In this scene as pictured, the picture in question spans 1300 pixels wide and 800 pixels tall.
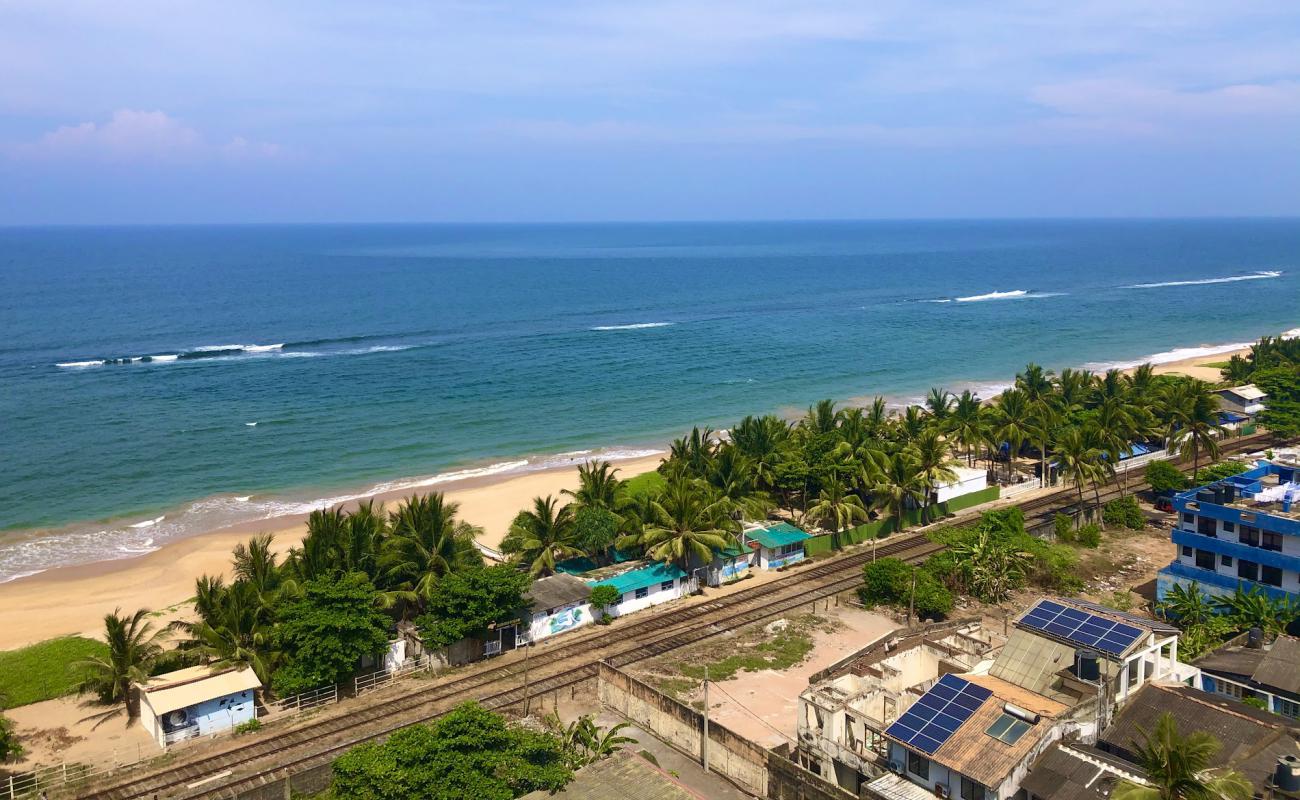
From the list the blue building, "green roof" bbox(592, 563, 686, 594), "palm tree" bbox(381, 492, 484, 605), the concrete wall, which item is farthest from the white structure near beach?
the concrete wall

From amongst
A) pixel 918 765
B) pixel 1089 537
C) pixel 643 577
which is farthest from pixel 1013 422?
pixel 918 765

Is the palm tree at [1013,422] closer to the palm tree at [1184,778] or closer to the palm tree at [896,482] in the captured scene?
the palm tree at [896,482]

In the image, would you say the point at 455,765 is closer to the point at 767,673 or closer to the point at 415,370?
the point at 767,673

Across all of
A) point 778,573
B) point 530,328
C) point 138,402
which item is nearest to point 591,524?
point 778,573

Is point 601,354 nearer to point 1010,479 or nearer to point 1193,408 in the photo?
point 1010,479

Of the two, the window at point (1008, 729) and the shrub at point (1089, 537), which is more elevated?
the window at point (1008, 729)

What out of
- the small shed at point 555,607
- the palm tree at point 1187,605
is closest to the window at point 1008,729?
the palm tree at point 1187,605
